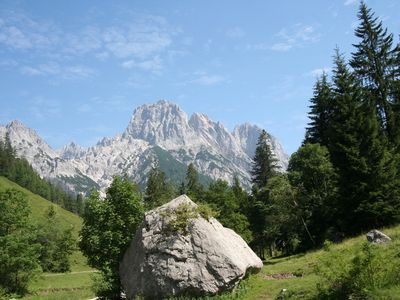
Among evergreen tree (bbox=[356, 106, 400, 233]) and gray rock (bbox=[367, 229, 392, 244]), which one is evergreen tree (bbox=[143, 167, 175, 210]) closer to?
evergreen tree (bbox=[356, 106, 400, 233])

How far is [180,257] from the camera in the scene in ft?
70.3

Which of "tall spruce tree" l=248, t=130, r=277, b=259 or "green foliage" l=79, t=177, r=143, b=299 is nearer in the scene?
"green foliage" l=79, t=177, r=143, b=299

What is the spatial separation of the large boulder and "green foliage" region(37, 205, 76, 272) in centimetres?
6700

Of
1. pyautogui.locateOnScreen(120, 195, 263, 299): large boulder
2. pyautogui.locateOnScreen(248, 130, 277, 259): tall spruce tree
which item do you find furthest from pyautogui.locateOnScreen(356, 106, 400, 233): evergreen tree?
pyautogui.locateOnScreen(248, 130, 277, 259): tall spruce tree

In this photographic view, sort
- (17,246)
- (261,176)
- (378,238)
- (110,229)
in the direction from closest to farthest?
(378,238) < (110,229) < (17,246) < (261,176)

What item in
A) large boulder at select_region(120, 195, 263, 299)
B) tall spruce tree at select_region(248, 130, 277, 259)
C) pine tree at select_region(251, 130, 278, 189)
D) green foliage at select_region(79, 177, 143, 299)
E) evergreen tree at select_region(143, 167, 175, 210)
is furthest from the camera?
evergreen tree at select_region(143, 167, 175, 210)

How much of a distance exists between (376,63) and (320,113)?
12.0 metres

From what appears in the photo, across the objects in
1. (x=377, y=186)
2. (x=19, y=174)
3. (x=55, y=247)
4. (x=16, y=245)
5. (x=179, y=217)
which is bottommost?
(x=179, y=217)

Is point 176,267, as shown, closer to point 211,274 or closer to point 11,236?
point 211,274

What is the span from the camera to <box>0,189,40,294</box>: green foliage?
43.2m

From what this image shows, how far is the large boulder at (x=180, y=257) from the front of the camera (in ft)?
68.4

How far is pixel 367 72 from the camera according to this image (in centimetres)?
5044

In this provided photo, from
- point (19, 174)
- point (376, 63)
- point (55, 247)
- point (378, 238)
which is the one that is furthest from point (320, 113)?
point (19, 174)

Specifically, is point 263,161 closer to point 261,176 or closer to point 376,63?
point 261,176
